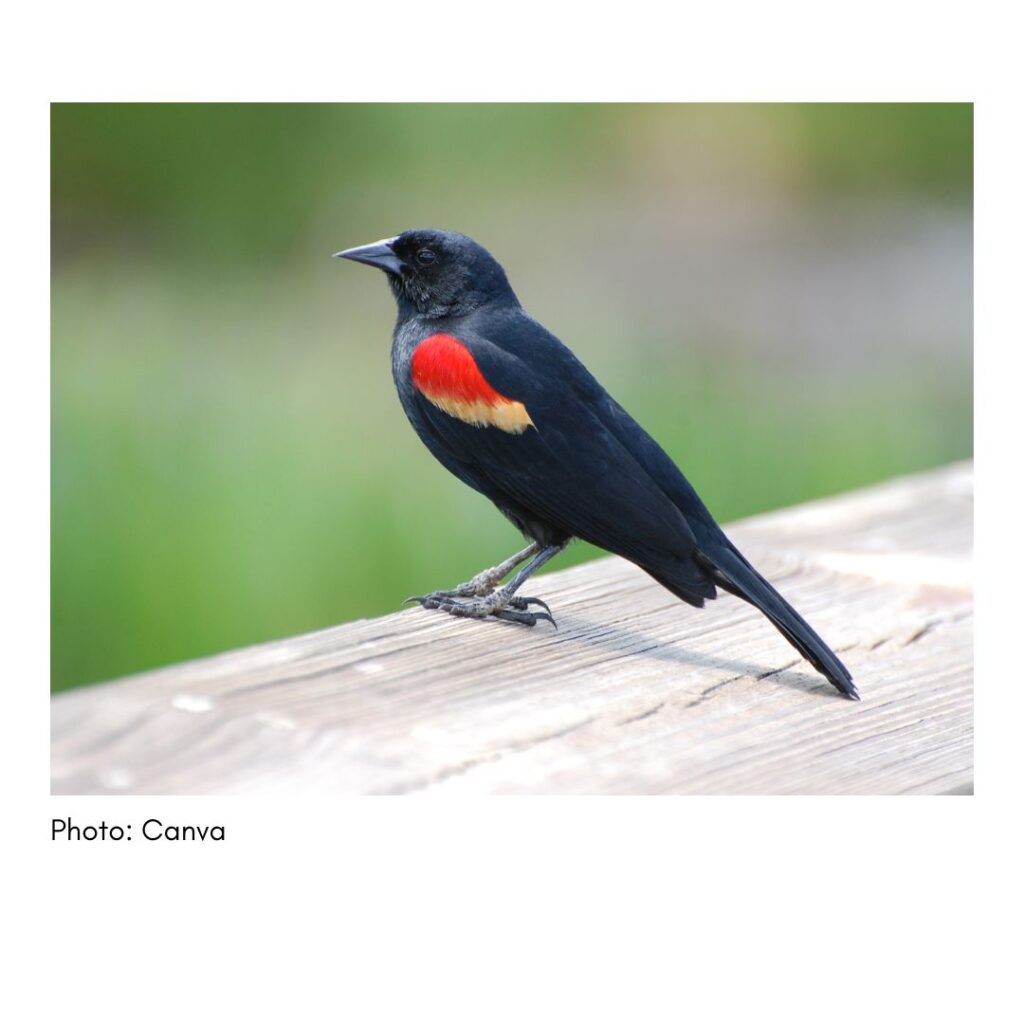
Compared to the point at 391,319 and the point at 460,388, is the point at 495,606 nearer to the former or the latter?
the point at 460,388

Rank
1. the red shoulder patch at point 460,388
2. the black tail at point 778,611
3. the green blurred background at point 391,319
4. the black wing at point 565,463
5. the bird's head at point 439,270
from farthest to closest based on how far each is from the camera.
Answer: the green blurred background at point 391,319
the bird's head at point 439,270
the red shoulder patch at point 460,388
the black wing at point 565,463
the black tail at point 778,611

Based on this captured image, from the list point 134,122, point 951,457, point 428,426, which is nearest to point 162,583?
point 428,426

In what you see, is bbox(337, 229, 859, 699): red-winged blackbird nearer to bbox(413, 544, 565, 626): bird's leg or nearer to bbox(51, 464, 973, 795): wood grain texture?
Answer: bbox(413, 544, 565, 626): bird's leg

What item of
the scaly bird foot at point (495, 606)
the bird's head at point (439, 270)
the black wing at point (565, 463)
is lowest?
the scaly bird foot at point (495, 606)

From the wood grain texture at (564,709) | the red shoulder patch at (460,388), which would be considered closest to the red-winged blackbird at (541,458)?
the red shoulder patch at (460,388)

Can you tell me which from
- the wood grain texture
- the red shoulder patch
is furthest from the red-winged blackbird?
the wood grain texture

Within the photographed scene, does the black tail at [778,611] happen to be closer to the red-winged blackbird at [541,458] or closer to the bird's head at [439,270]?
the red-winged blackbird at [541,458]

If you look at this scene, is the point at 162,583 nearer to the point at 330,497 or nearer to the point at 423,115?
the point at 330,497
